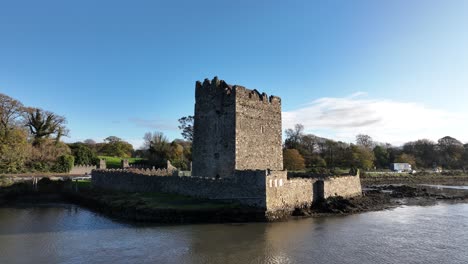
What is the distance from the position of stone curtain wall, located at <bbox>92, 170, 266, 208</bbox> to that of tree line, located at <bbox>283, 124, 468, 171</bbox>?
29680 millimetres

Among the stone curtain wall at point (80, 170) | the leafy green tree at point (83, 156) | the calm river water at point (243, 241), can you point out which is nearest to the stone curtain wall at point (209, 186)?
the calm river water at point (243, 241)

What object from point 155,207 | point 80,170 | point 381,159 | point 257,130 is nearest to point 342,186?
point 257,130

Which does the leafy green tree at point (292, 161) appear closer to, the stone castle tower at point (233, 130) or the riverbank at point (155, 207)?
the stone castle tower at point (233, 130)

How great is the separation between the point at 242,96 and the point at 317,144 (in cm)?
5114

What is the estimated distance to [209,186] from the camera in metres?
20.3

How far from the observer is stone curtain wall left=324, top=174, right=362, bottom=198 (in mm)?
23453

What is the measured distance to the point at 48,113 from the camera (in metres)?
47.9

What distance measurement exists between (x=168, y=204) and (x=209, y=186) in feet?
8.65

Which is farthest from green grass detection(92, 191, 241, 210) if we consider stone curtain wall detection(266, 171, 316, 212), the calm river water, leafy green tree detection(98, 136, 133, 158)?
leafy green tree detection(98, 136, 133, 158)

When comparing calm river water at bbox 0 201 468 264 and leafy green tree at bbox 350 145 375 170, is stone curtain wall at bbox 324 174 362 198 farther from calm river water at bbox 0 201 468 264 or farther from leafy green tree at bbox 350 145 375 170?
leafy green tree at bbox 350 145 375 170

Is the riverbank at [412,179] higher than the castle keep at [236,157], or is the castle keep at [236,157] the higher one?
the castle keep at [236,157]

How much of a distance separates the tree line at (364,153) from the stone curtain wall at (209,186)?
29.7 meters

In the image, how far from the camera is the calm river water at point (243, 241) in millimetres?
12453

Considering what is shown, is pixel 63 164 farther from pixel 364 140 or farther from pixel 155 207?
pixel 364 140
